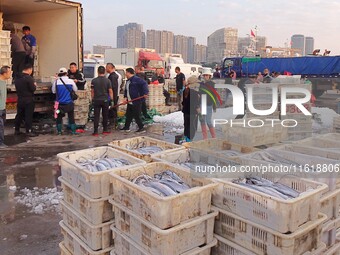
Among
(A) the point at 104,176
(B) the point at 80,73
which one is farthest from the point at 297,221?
(B) the point at 80,73

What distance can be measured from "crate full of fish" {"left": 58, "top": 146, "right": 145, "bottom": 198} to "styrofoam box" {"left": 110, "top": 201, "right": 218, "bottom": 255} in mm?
221

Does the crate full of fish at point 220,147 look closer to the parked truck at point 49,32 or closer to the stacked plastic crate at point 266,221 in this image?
the stacked plastic crate at point 266,221

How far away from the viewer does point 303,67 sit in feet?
78.6

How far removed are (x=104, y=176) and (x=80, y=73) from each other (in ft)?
29.5

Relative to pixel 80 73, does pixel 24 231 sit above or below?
below

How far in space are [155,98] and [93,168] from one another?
10.8m

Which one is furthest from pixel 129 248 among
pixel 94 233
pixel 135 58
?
pixel 135 58

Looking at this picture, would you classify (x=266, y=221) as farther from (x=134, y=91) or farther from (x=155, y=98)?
(x=155, y=98)

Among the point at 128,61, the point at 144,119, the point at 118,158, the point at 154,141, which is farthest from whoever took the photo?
the point at 128,61

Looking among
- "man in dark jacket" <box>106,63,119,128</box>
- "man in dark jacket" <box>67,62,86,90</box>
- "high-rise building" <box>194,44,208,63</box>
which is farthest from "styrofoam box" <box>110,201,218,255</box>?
"high-rise building" <box>194,44,208,63</box>

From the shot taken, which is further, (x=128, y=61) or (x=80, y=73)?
(x=128, y=61)

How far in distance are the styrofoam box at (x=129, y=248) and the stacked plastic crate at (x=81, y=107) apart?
8592 millimetres

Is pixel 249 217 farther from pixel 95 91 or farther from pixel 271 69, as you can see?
pixel 271 69

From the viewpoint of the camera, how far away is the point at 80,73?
11727mm
